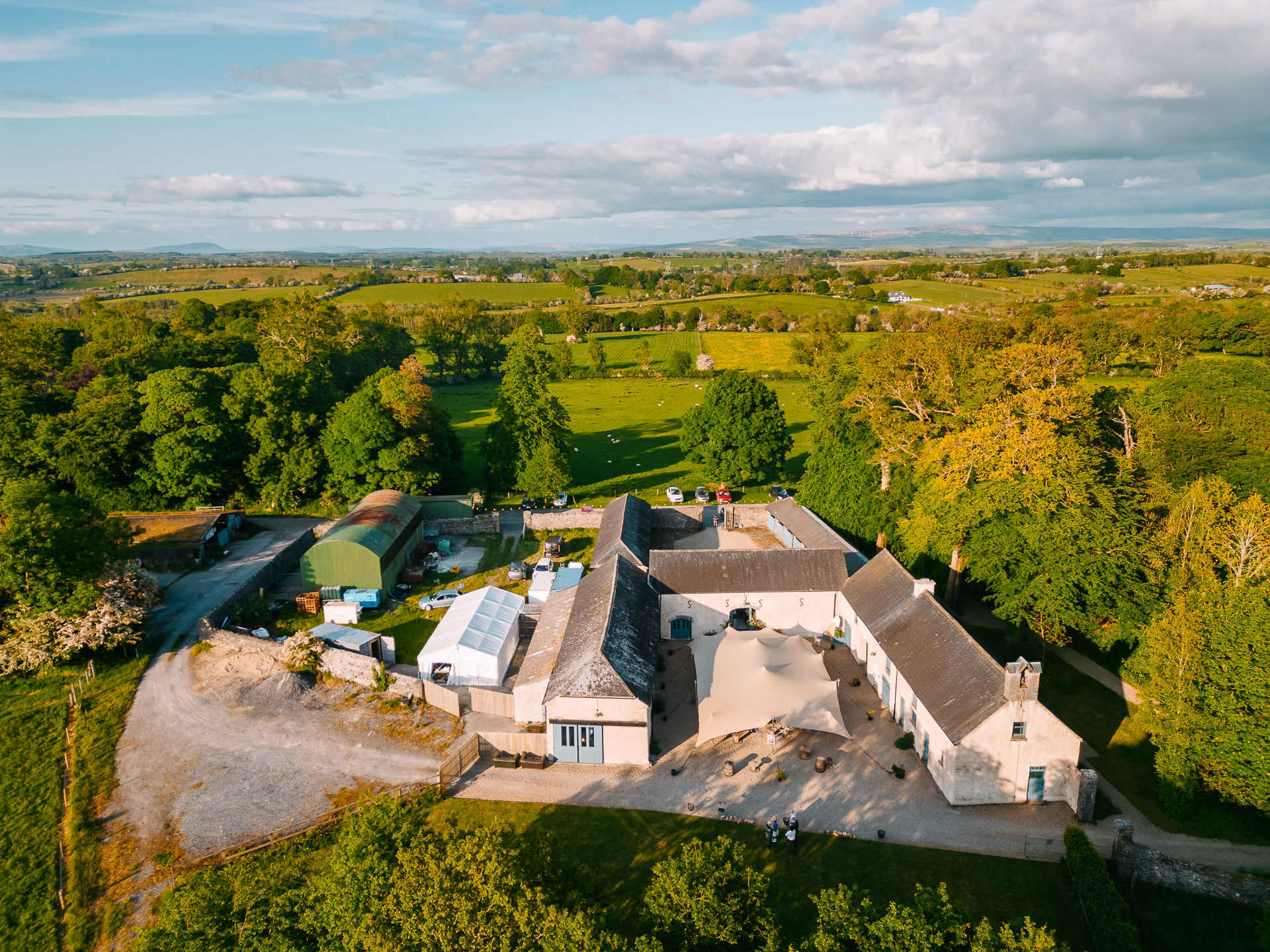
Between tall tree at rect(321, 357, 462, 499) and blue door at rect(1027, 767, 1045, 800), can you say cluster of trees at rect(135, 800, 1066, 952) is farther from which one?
tall tree at rect(321, 357, 462, 499)

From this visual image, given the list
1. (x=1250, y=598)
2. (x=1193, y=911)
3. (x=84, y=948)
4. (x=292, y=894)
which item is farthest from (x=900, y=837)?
(x=84, y=948)

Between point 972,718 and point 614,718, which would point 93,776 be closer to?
point 614,718

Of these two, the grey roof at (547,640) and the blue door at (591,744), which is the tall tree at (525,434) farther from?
the blue door at (591,744)

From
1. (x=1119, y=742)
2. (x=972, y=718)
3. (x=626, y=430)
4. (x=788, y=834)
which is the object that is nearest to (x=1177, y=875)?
(x=972, y=718)

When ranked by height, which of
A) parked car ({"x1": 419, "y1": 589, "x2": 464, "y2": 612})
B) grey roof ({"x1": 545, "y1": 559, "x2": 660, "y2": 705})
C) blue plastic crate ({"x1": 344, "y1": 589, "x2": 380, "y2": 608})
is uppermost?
grey roof ({"x1": 545, "y1": 559, "x2": 660, "y2": 705})

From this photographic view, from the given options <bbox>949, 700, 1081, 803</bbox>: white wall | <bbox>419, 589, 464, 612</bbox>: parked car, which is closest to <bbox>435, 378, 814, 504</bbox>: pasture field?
<bbox>419, 589, 464, 612</bbox>: parked car

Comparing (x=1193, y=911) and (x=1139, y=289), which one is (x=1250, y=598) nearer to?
(x=1193, y=911)
